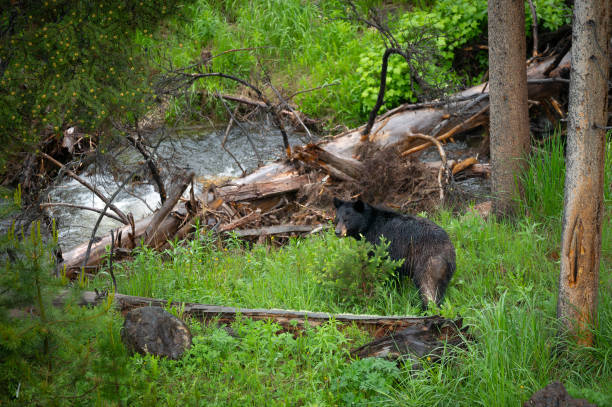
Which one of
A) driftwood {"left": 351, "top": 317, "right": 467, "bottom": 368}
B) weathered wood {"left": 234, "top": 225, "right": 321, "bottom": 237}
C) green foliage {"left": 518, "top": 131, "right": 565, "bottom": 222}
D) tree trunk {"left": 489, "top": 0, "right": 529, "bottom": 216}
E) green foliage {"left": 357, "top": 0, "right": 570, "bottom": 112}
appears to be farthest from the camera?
green foliage {"left": 357, "top": 0, "right": 570, "bottom": 112}

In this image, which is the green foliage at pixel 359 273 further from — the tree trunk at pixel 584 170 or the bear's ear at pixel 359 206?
the tree trunk at pixel 584 170

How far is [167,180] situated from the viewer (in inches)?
393

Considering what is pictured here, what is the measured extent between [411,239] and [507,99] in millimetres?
2190

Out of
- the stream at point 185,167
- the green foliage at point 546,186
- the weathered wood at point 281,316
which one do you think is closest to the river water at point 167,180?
the stream at point 185,167

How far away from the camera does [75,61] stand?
5.54 meters

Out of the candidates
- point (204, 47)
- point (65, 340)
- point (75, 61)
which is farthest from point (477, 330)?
point (204, 47)

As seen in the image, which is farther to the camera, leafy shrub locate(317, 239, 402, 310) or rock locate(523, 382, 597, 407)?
leafy shrub locate(317, 239, 402, 310)

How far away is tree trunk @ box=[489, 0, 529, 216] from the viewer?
5.97 metres

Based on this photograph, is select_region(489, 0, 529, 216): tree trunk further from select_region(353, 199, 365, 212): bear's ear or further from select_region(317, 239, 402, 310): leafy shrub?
select_region(317, 239, 402, 310): leafy shrub

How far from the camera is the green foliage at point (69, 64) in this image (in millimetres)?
5250

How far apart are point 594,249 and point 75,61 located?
5081 millimetres

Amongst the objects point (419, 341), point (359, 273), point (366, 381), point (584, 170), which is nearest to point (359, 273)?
point (359, 273)

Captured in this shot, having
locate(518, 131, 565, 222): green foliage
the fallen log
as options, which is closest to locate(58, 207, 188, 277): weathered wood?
the fallen log

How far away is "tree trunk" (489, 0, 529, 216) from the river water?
12.4 ft
